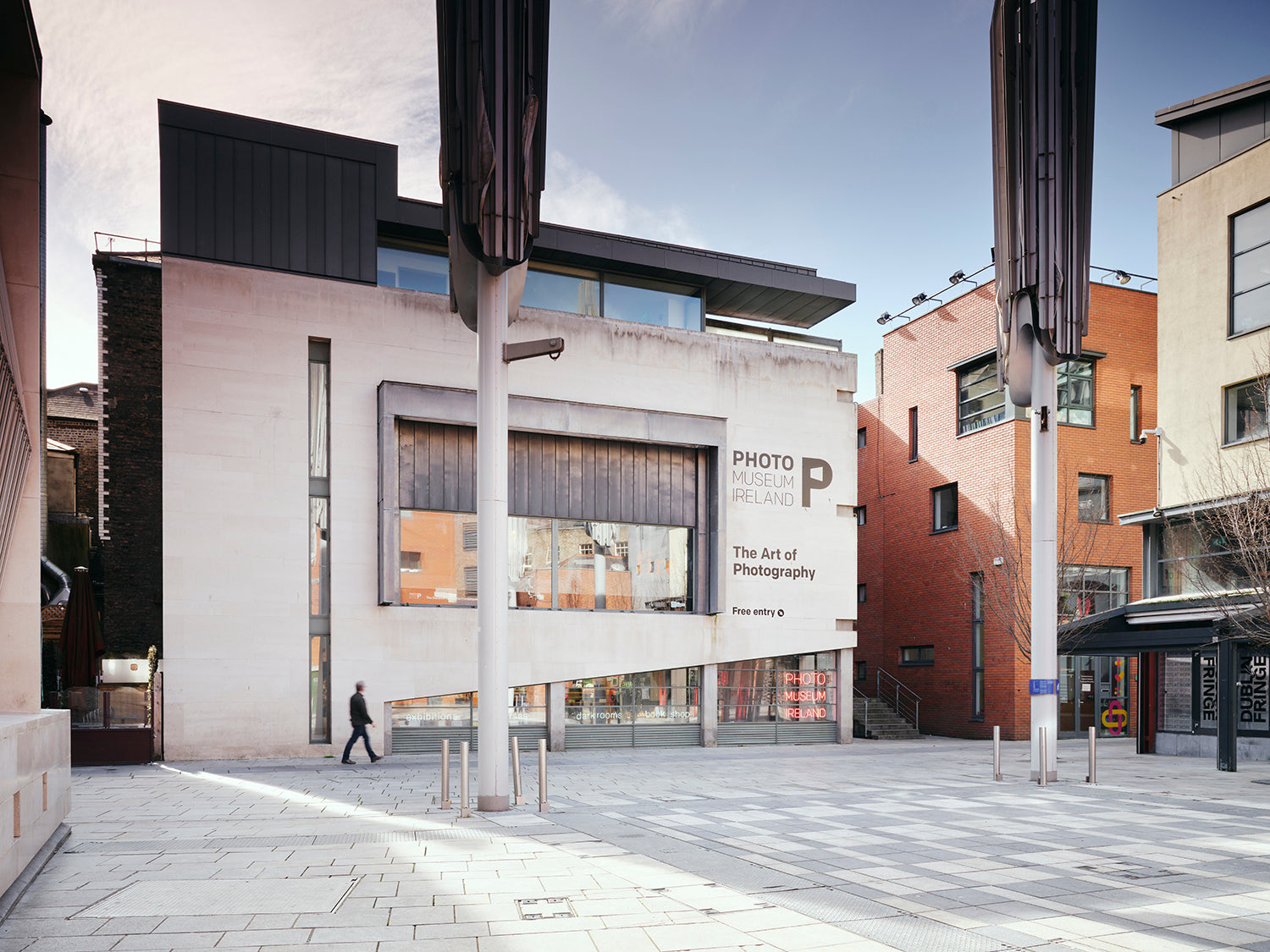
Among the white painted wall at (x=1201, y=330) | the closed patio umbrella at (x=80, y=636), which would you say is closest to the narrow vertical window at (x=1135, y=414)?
the white painted wall at (x=1201, y=330)

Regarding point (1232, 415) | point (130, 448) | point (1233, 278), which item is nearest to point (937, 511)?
point (1232, 415)

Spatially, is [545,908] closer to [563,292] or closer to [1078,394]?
[563,292]

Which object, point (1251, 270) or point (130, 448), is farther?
point (130, 448)

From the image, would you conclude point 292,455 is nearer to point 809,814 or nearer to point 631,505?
point 631,505

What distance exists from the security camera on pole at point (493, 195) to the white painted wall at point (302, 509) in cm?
943

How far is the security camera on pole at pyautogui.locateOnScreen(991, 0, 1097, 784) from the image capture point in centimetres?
1722

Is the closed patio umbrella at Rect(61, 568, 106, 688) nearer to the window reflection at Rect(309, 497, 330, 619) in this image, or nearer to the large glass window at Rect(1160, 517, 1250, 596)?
the window reflection at Rect(309, 497, 330, 619)

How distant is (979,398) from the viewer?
29.9 metres

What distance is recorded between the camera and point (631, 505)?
81.0 feet

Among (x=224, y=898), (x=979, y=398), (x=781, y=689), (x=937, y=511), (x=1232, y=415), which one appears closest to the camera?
(x=224, y=898)

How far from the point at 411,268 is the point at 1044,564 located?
50.4 ft

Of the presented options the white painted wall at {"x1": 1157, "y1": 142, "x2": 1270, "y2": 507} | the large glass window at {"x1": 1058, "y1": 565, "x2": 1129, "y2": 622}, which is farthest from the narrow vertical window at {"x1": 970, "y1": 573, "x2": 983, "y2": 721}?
the white painted wall at {"x1": 1157, "y1": 142, "x2": 1270, "y2": 507}

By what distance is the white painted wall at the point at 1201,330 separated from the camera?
70.6 ft

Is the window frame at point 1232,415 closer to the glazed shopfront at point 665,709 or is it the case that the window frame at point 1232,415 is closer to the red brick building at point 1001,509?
the red brick building at point 1001,509
